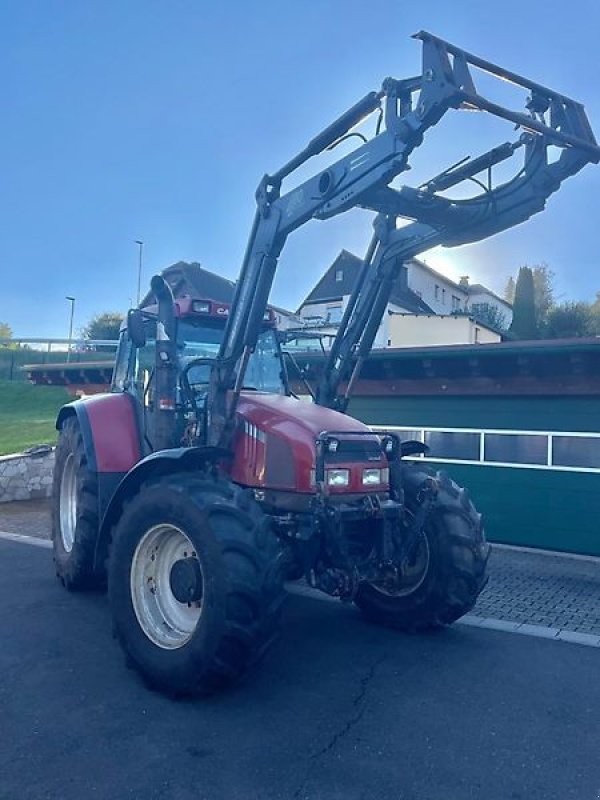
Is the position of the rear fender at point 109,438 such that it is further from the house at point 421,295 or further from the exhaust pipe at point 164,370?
the house at point 421,295

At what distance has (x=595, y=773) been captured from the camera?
12.5 ft

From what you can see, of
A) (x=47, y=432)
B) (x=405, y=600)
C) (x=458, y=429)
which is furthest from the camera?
(x=47, y=432)

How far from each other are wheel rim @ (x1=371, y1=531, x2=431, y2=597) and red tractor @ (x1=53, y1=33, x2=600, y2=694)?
0.01 meters

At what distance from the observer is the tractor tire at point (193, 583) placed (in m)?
4.34

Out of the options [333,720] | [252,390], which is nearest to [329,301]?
[252,390]

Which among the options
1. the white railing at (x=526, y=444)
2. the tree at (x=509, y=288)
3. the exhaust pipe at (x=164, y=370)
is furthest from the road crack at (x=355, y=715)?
the tree at (x=509, y=288)

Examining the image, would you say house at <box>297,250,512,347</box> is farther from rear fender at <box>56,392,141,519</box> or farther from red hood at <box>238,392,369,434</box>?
red hood at <box>238,392,369,434</box>

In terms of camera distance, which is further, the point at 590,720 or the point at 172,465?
the point at 172,465

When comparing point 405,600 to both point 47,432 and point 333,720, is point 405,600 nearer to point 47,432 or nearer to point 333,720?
point 333,720

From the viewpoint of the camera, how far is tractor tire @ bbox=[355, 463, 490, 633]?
18.7 ft

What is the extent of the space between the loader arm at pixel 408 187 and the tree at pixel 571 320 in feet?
105

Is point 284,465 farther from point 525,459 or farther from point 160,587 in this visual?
point 525,459

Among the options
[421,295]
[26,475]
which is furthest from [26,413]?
[421,295]

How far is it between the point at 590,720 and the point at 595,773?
70 centimetres
